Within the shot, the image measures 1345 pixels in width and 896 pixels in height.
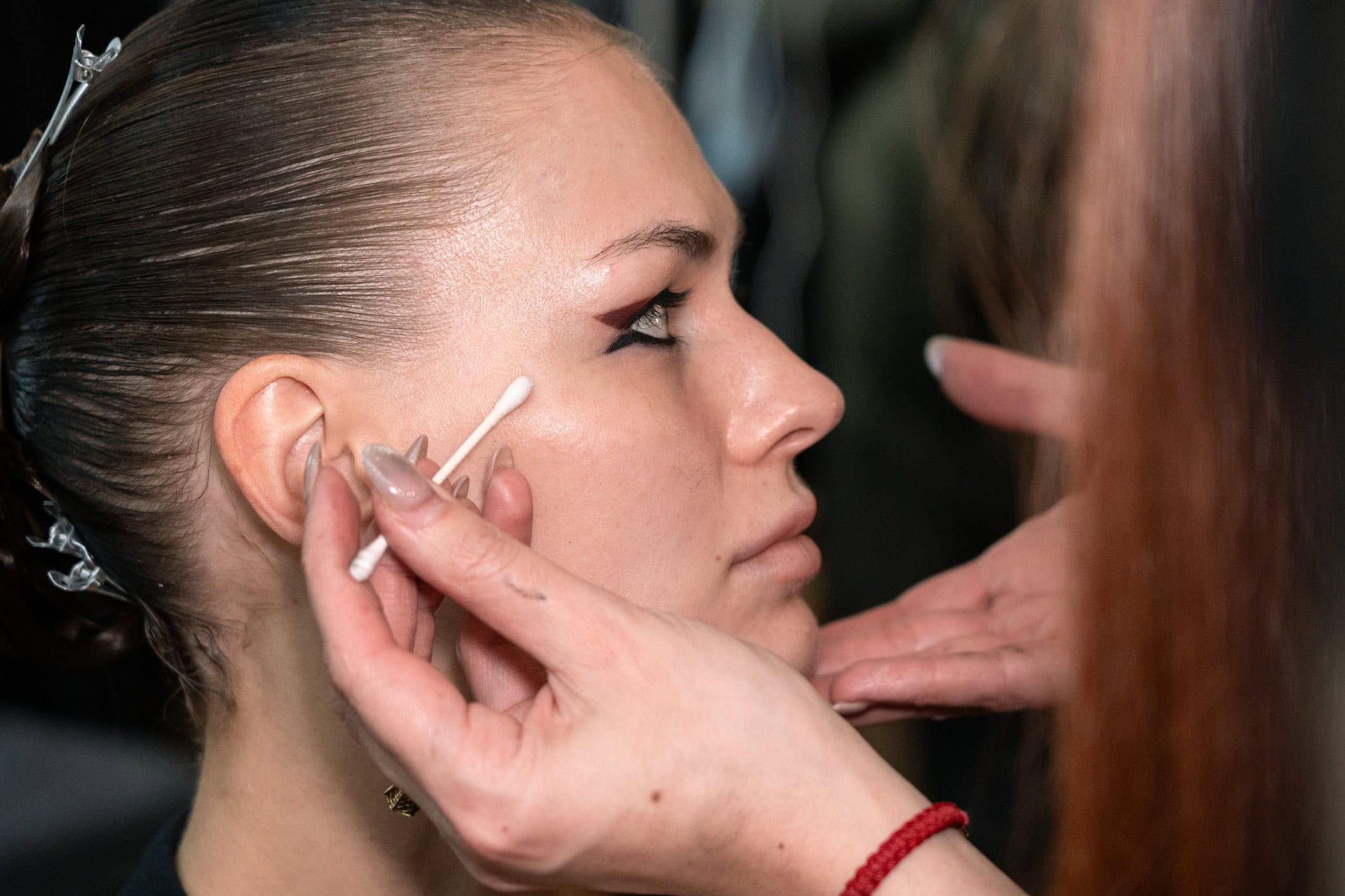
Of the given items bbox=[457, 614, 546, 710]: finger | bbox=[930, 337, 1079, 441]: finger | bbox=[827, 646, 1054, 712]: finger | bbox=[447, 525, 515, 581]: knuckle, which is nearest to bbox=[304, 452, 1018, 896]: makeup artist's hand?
bbox=[447, 525, 515, 581]: knuckle

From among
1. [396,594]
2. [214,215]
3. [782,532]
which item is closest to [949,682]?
[782,532]

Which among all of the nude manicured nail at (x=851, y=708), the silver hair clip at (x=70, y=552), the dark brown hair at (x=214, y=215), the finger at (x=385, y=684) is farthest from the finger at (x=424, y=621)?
the nude manicured nail at (x=851, y=708)

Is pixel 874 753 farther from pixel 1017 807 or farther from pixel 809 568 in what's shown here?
pixel 1017 807

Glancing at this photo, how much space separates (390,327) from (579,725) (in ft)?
1.32

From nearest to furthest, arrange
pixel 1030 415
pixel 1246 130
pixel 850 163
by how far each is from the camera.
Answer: pixel 1246 130, pixel 1030 415, pixel 850 163

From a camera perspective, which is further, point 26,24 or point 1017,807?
point 26,24

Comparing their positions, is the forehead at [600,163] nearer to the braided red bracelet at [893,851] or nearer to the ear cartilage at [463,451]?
the ear cartilage at [463,451]

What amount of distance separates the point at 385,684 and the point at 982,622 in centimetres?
96

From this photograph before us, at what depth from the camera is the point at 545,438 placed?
95 centimetres

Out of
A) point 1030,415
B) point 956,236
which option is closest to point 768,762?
point 1030,415

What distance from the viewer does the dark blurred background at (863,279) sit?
1.62 m

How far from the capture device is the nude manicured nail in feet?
4.24

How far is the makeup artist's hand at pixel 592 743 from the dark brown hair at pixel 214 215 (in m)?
0.24

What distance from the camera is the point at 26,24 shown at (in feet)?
6.18
